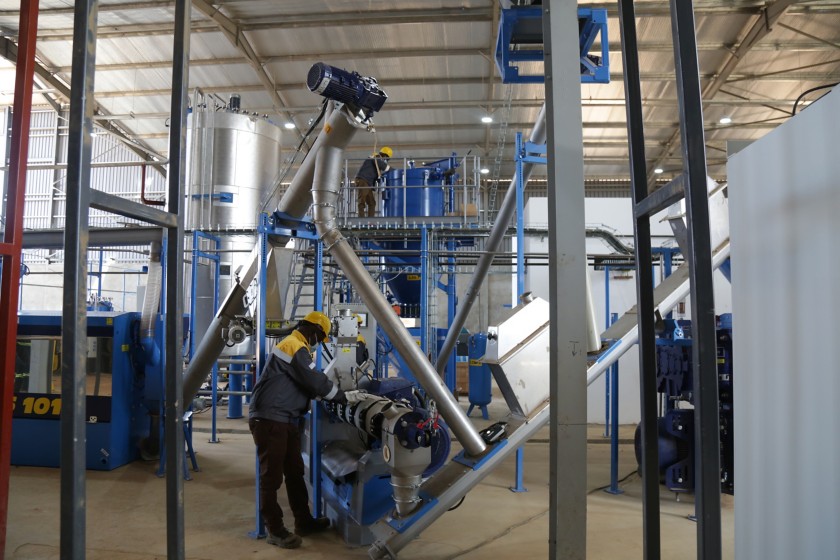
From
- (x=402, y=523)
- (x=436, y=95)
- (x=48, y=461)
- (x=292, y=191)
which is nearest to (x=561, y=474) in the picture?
(x=402, y=523)

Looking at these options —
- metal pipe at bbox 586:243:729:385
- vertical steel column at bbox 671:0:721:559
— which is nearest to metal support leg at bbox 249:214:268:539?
metal pipe at bbox 586:243:729:385

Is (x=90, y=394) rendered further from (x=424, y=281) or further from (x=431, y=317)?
(x=431, y=317)

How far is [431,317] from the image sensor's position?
9.55 m

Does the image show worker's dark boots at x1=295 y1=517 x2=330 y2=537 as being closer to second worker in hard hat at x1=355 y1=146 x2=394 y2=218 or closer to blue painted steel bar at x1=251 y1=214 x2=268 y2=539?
blue painted steel bar at x1=251 y1=214 x2=268 y2=539

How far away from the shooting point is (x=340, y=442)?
5207 millimetres

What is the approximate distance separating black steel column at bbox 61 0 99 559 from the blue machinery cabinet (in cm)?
596

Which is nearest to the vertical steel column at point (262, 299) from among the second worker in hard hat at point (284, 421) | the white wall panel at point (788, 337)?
the second worker in hard hat at point (284, 421)

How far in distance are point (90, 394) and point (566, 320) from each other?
684 centimetres

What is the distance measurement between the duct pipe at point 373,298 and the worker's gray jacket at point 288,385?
27.4 inches

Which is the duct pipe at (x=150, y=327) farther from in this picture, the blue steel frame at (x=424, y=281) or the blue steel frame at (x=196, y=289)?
the blue steel frame at (x=424, y=281)

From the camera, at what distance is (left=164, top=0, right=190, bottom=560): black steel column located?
215 cm

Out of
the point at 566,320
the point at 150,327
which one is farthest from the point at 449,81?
the point at 566,320

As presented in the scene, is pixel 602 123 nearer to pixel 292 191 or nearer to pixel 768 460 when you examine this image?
pixel 292 191

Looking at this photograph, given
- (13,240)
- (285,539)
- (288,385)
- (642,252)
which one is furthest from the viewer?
(288,385)
